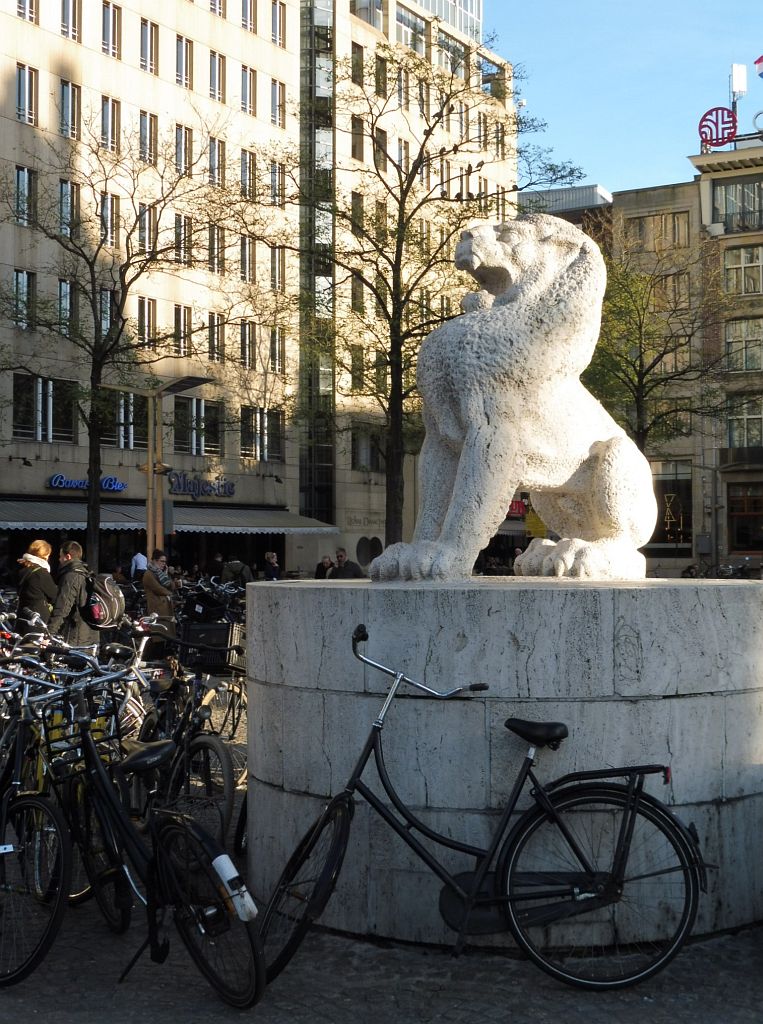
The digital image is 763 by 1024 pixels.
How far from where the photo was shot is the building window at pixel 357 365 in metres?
26.6

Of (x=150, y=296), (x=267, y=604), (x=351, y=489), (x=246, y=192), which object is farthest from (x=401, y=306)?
(x=351, y=489)

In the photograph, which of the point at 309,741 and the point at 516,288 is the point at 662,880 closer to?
the point at 309,741

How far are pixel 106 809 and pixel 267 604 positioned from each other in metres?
1.13

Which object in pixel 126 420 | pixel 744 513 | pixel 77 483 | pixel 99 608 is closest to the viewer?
pixel 99 608

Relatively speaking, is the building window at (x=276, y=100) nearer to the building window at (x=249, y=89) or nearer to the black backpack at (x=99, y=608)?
the building window at (x=249, y=89)

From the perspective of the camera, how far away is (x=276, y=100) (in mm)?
45469

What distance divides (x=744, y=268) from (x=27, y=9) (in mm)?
29659

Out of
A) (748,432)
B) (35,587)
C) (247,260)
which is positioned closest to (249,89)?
(247,260)

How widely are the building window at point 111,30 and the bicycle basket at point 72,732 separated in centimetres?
3576

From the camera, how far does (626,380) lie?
29.3 metres

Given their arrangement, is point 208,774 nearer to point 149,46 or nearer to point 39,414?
point 39,414

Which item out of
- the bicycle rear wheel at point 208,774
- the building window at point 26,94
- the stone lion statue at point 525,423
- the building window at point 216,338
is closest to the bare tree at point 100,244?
the building window at point 26,94

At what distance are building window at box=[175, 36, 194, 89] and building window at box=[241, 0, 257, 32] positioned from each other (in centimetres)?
326

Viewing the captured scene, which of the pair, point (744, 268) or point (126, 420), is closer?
point (126, 420)
